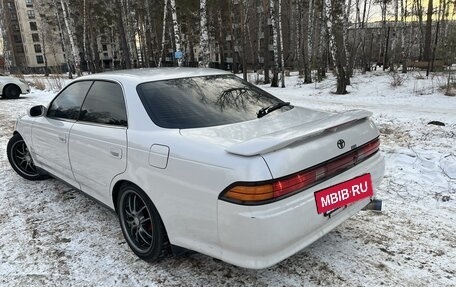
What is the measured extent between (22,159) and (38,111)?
3.83 feet

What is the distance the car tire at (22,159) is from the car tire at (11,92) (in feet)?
38.8

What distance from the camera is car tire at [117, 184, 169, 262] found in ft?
8.43

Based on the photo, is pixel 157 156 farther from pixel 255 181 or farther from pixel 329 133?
pixel 329 133

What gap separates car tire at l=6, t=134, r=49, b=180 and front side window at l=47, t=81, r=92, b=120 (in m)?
1.18

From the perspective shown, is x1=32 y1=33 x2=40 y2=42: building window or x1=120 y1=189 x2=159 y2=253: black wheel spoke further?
x1=32 y1=33 x2=40 y2=42: building window

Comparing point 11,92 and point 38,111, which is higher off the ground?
point 38,111

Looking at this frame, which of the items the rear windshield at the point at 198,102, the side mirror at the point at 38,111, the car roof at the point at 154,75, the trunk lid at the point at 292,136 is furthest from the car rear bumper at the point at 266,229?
the side mirror at the point at 38,111

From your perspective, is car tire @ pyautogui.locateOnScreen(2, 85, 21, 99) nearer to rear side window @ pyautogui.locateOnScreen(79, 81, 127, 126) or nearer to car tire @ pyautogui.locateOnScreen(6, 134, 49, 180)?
car tire @ pyautogui.locateOnScreen(6, 134, 49, 180)

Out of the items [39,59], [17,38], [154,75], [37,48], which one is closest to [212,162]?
[154,75]

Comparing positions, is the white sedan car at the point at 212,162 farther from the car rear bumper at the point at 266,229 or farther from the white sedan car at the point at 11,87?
the white sedan car at the point at 11,87

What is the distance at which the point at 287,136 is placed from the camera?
2.18 m

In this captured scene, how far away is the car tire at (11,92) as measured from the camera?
14672 millimetres

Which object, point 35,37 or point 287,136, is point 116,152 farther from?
point 35,37

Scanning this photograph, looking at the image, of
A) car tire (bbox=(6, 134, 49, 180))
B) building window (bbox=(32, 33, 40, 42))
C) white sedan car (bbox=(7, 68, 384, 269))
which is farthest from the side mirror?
building window (bbox=(32, 33, 40, 42))
